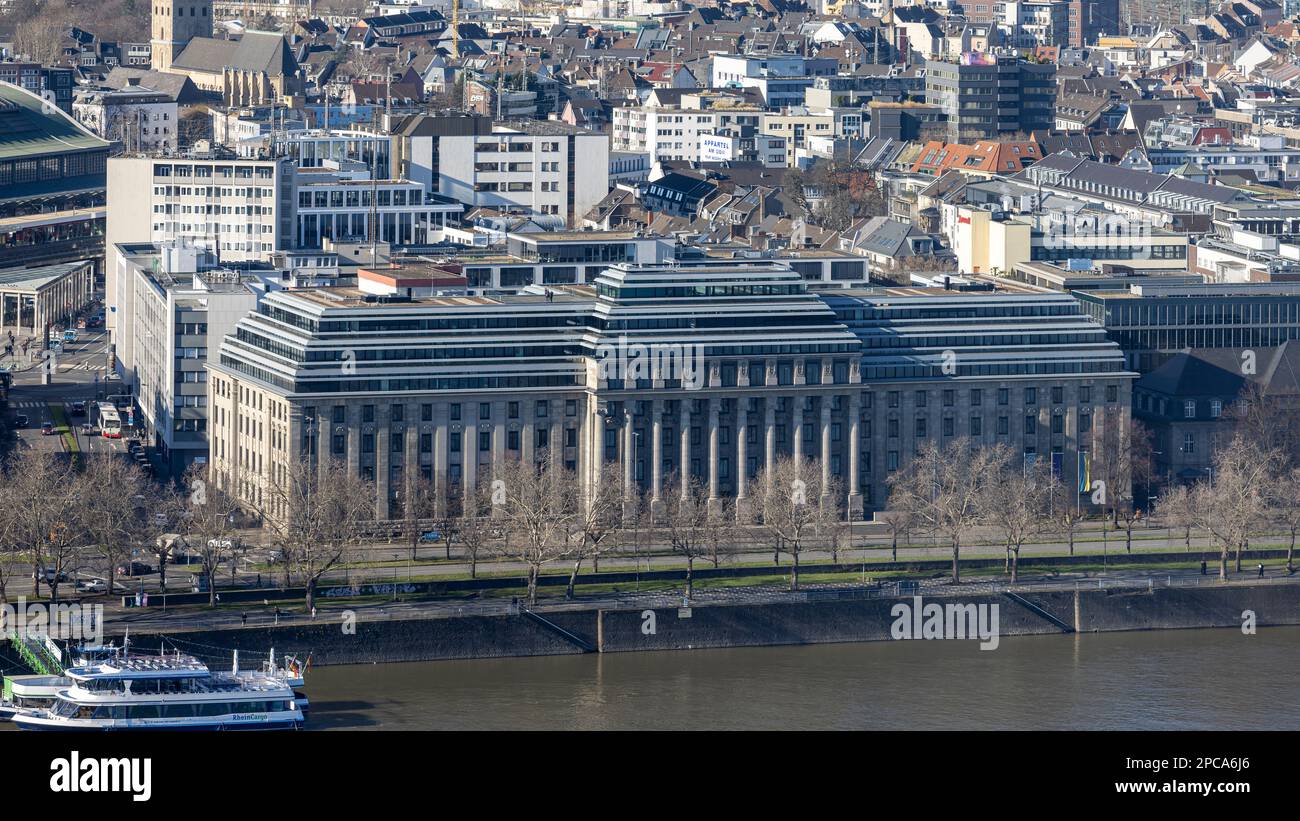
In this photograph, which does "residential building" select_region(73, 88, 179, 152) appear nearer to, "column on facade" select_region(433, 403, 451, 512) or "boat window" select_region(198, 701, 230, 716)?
"column on facade" select_region(433, 403, 451, 512)

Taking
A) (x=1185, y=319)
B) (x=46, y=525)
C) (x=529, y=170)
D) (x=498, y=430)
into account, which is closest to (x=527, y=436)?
(x=498, y=430)

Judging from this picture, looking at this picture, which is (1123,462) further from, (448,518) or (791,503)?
(448,518)

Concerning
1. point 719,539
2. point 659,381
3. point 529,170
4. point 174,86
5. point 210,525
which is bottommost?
point 719,539

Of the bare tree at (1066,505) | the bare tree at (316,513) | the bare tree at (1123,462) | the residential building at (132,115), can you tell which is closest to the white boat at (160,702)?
the bare tree at (316,513)

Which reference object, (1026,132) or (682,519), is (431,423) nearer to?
Answer: (682,519)

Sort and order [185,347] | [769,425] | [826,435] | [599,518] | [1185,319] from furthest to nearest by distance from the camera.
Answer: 1. [1185,319]
2. [185,347]
3. [826,435]
4. [769,425]
5. [599,518]

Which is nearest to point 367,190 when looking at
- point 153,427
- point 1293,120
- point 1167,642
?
point 153,427

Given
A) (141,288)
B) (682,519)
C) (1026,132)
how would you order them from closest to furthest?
(682,519), (141,288), (1026,132)
